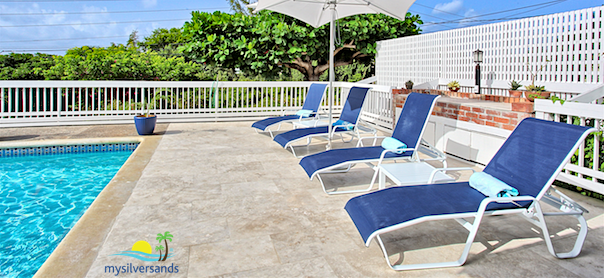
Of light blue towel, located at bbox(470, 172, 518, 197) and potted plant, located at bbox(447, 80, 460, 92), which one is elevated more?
potted plant, located at bbox(447, 80, 460, 92)

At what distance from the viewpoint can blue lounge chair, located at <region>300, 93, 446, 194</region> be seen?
381 centimetres

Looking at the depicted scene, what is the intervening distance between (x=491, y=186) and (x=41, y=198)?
13.7 feet

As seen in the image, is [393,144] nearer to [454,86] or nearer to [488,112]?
[488,112]

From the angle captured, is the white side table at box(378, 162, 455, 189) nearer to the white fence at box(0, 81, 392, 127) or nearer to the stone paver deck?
the stone paver deck

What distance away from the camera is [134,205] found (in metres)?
3.46

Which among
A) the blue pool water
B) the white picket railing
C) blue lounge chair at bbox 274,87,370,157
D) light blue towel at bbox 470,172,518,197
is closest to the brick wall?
the white picket railing

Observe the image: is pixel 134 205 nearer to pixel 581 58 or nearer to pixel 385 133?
pixel 385 133

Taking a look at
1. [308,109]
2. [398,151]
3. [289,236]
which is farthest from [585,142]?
[308,109]

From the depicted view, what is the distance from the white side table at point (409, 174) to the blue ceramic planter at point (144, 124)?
495 cm

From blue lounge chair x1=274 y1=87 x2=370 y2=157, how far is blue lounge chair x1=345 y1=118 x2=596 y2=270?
267 cm

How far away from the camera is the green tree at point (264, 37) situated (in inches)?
490

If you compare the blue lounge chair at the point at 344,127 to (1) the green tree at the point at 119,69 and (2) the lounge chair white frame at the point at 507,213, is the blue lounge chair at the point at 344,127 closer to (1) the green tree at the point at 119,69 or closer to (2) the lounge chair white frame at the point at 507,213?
(2) the lounge chair white frame at the point at 507,213

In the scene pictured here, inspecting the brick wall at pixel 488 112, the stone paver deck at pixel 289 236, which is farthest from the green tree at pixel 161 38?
the stone paver deck at pixel 289 236

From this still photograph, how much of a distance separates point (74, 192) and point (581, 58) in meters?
7.32
